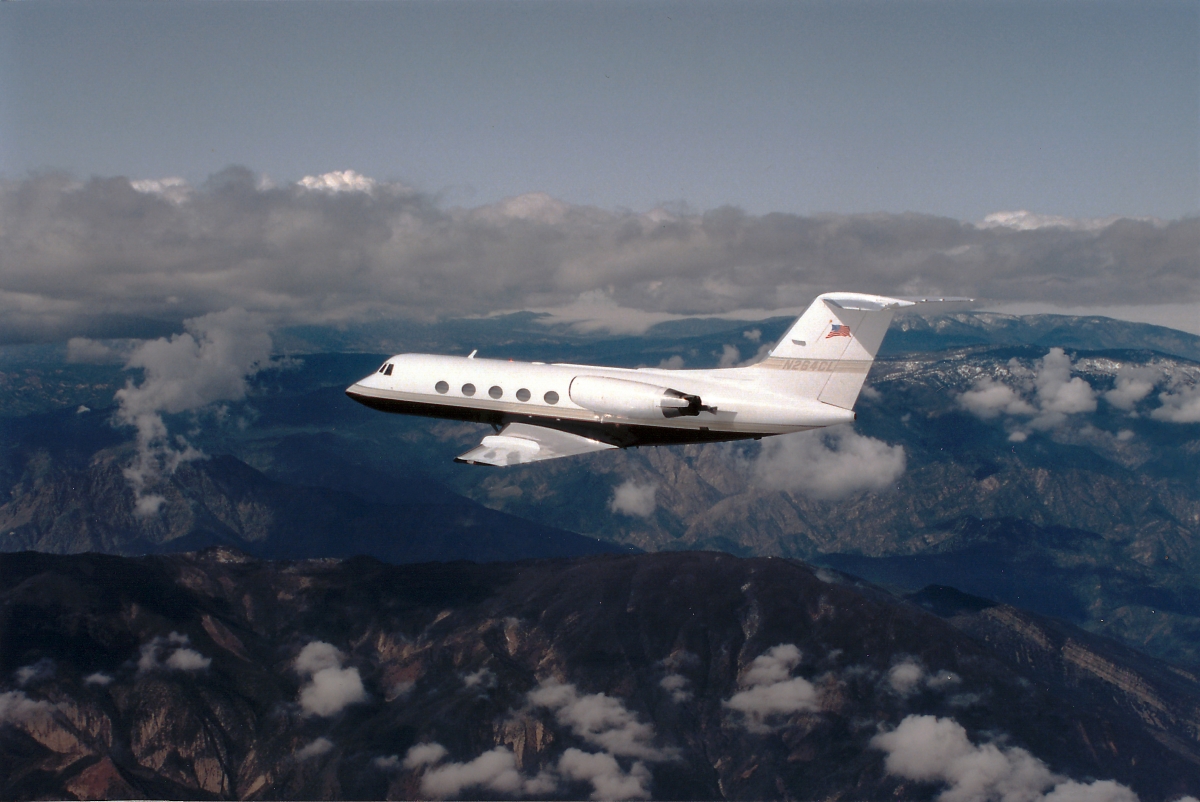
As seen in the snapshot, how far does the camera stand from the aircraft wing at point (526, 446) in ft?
123

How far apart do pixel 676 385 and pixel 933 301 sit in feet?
45.9

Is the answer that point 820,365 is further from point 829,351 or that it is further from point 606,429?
point 606,429

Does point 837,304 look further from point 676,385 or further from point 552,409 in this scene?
point 552,409

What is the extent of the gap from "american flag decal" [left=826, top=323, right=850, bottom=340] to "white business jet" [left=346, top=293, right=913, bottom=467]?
53mm

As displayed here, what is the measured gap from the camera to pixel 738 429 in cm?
3838

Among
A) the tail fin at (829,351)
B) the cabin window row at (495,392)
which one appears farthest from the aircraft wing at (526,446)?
the tail fin at (829,351)

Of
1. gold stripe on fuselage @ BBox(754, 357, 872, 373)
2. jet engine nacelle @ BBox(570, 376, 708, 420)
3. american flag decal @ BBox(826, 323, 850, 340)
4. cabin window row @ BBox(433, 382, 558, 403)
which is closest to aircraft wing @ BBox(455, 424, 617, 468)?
cabin window row @ BBox(433, 382, 558, 403)

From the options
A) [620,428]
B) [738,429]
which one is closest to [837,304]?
[738,429]

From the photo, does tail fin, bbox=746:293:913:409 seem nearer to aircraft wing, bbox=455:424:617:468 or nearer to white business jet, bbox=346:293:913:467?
white business jet, bbox=346:293:913:467

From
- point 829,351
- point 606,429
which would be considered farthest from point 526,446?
point 829,351

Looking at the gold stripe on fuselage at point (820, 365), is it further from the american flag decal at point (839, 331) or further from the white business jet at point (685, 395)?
the american flag decal at point (839, 331)

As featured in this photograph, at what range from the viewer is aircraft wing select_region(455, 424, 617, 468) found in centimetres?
3738

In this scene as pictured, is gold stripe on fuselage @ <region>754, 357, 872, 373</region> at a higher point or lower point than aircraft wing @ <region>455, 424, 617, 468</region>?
higher

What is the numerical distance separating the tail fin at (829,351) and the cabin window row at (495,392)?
11889 mm
